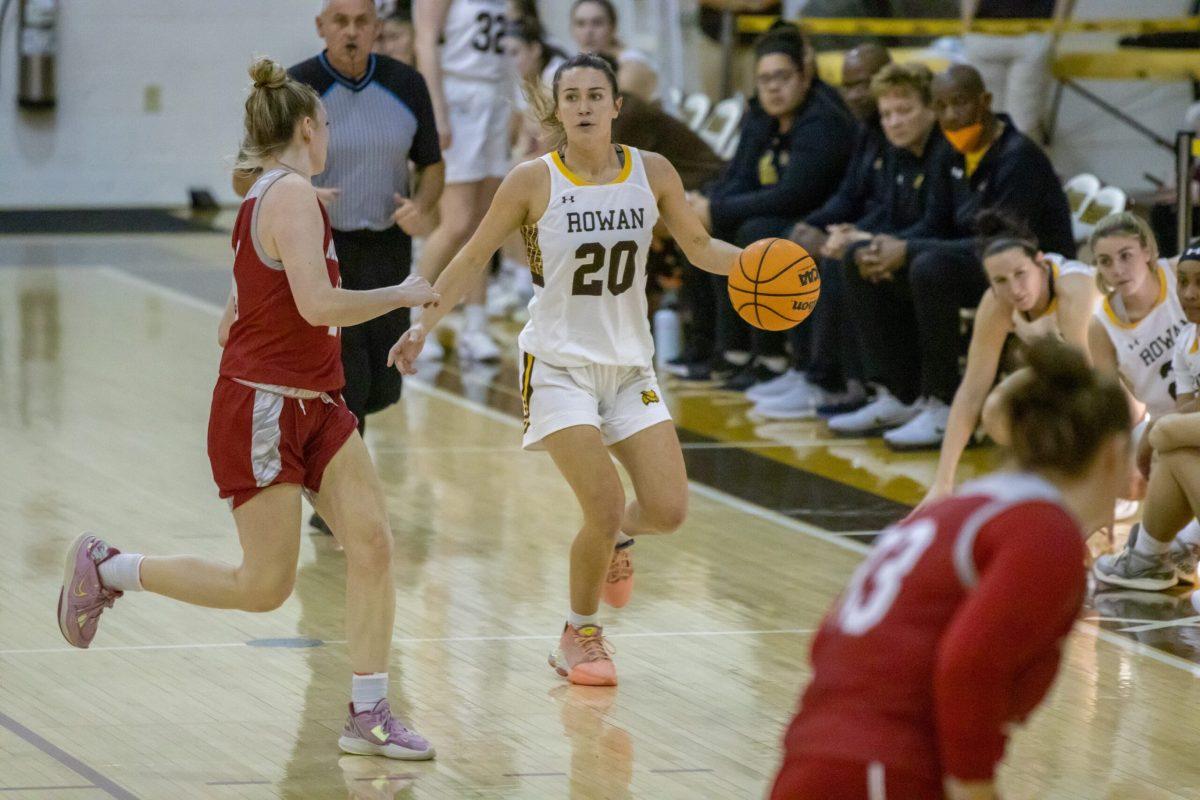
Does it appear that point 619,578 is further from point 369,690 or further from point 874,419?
point 874,419

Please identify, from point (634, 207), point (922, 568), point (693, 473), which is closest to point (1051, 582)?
point (922, 568)

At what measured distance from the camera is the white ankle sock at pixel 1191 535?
6184 mm

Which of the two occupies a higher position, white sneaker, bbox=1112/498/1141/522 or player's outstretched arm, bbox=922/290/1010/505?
player's outstretched arm, bbox=922/290/1010/505

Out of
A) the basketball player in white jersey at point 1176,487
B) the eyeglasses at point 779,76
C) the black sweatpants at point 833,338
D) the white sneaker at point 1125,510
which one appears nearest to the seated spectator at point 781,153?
the eyeglasses at point 779,76

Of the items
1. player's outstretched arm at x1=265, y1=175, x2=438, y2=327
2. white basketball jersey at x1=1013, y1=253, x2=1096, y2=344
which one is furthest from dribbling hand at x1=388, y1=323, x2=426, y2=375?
white basketball jersey at x1=1013, y1=253, x2=1096, y2=344

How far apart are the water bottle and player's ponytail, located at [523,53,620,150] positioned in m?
5.00

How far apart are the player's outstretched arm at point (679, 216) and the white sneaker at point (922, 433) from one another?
11.0ft

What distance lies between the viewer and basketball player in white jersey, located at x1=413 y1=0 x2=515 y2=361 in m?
10.3

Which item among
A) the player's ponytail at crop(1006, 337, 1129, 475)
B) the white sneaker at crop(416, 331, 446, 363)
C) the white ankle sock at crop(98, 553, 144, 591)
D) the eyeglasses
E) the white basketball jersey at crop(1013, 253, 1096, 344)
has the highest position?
the eyeglasses

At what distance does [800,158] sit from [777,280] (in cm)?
427

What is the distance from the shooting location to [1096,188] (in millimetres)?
9211

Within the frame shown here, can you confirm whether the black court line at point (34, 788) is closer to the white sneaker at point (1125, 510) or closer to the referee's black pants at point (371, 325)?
the referee's black pants at point (371, 325)

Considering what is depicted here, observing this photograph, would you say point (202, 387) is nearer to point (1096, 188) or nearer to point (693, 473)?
point (693, 473)

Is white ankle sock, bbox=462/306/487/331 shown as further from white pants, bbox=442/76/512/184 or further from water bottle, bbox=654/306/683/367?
water bottle, bbox=654/306/683/367
